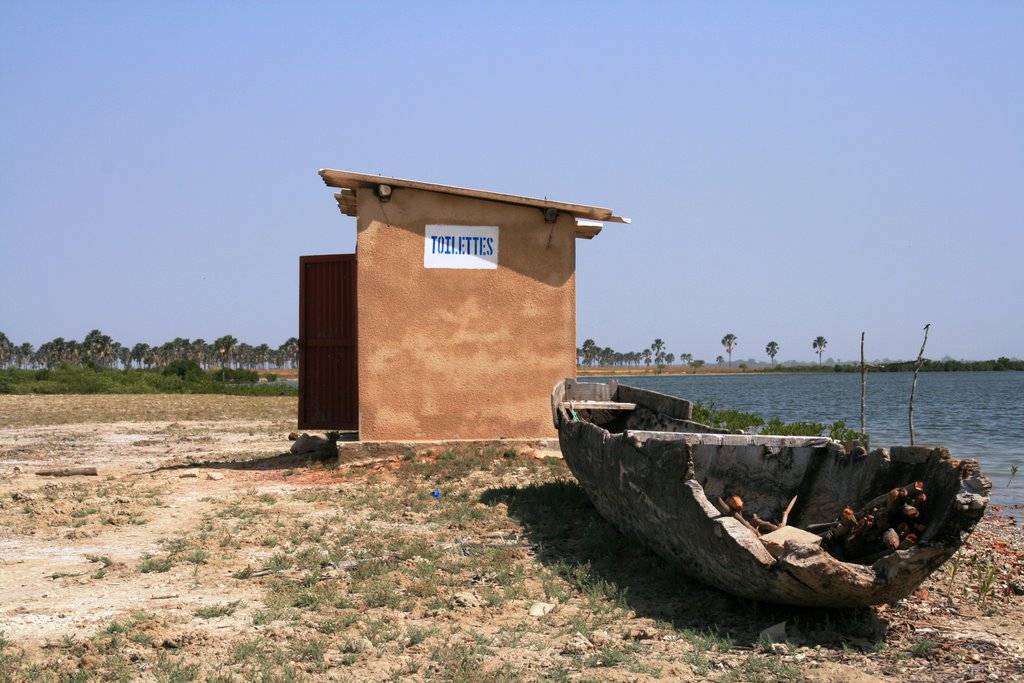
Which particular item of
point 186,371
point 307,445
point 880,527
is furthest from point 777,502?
point 186,371

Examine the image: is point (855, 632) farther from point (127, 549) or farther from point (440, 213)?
point (440, 213)

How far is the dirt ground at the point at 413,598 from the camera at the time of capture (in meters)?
4.80

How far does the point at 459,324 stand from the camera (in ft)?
39.0

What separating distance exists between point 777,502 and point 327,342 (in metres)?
8.07

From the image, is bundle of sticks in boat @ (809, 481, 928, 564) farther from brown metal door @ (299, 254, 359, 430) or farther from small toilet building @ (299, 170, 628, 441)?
brown metal door @ (299, 254, 359, 430)

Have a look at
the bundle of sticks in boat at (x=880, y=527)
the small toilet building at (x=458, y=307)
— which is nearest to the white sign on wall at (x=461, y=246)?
the small toilet building at (x=458, y=307)

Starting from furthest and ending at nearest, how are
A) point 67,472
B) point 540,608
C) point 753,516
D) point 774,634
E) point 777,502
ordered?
point 67,472, point 777,502, point 753,516, point 540,608, point 774,634

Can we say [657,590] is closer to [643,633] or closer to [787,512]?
[643,633]

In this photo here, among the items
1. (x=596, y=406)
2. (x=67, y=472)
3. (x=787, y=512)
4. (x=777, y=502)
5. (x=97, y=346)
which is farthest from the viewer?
(x=97, y=346)

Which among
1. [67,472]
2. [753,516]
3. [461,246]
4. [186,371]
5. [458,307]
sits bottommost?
[67,472]

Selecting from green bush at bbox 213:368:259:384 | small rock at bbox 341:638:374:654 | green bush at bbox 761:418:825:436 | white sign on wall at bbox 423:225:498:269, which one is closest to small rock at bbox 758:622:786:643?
small rock at bbox 341:638:374:654

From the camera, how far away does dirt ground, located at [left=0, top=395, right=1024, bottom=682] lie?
4797mm

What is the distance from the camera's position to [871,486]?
6.20m

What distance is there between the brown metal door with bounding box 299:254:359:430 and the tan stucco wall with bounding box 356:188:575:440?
149 centimetres
